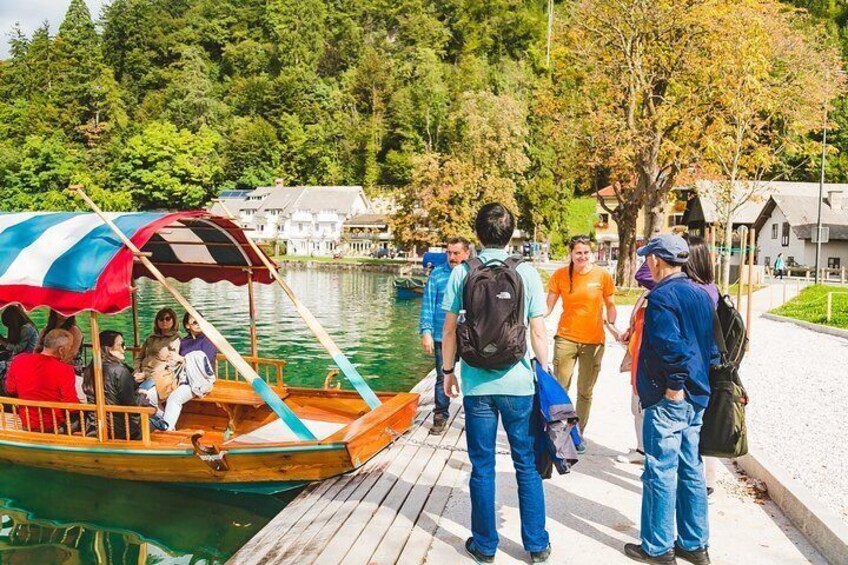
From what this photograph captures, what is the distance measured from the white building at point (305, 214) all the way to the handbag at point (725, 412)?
3328 inches

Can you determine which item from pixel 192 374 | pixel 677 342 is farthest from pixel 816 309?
pixel 677 342

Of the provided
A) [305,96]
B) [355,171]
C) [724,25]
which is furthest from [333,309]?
[305,96]

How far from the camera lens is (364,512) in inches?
235

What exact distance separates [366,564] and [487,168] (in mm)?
57583

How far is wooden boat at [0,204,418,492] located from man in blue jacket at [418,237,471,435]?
366mm

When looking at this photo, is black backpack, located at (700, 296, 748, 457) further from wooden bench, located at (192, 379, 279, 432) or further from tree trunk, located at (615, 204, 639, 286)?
tree trunk, located at (615, 204, 639, 286)

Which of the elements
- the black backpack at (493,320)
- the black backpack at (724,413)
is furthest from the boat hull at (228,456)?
the black backpack at (724,413)

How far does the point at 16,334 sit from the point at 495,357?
9.22m

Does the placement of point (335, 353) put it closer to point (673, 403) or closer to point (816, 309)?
point (673, 403)

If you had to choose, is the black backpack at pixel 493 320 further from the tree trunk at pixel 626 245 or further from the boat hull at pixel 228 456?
the tree trunk at pixel 626 245

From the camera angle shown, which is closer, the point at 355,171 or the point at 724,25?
the point at 724,25

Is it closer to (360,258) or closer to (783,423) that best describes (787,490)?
(783,423)

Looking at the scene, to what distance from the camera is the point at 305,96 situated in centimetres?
10175

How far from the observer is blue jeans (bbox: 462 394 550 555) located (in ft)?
15.2
